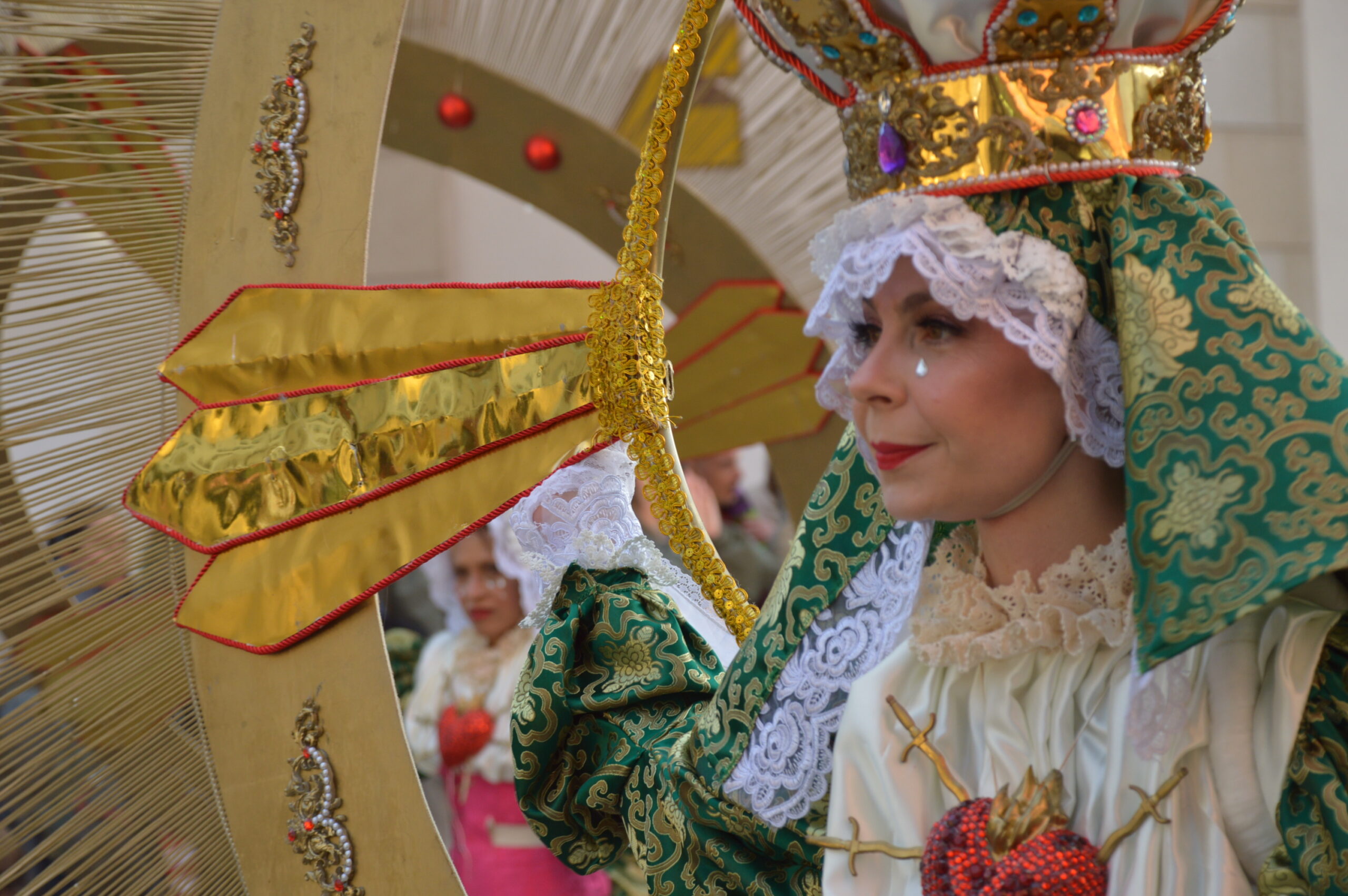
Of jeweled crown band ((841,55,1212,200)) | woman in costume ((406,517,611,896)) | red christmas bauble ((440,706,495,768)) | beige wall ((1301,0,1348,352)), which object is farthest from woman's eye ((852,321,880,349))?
beige wall ((1301,0,1348,352))

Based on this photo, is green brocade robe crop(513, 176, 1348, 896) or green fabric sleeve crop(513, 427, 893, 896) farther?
green fabric sleeve crop(513, 427, 893, 896)

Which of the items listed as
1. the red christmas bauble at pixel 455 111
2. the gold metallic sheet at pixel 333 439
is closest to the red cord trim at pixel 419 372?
the gold metallic sheet at pixel 333 439

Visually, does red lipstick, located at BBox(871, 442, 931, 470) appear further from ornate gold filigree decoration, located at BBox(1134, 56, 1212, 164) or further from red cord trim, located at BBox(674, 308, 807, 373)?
red cord trim, located at BBox(674, 308, 807, 373)

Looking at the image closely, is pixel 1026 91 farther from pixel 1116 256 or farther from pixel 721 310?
pixel 721 310

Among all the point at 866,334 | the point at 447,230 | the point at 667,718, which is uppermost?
the point at 447,230

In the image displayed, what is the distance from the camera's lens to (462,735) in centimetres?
267

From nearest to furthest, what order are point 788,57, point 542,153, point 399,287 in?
1. point 788,57
2. point 399,287
3. point 542,153

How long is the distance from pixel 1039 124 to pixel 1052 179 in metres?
0.04

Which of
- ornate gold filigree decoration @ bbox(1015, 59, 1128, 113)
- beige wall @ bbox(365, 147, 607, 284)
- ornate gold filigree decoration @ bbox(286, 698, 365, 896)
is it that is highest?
beige wall @ bbox(365, 147, 607, 284)

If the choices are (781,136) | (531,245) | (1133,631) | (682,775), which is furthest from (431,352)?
(531,245)

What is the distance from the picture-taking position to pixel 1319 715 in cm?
82

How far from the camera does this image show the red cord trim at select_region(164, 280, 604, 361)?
1315 mm

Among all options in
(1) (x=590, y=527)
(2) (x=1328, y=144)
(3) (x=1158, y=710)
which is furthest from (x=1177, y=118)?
(2) (x=1328, y=144)

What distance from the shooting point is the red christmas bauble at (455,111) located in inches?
85.5
